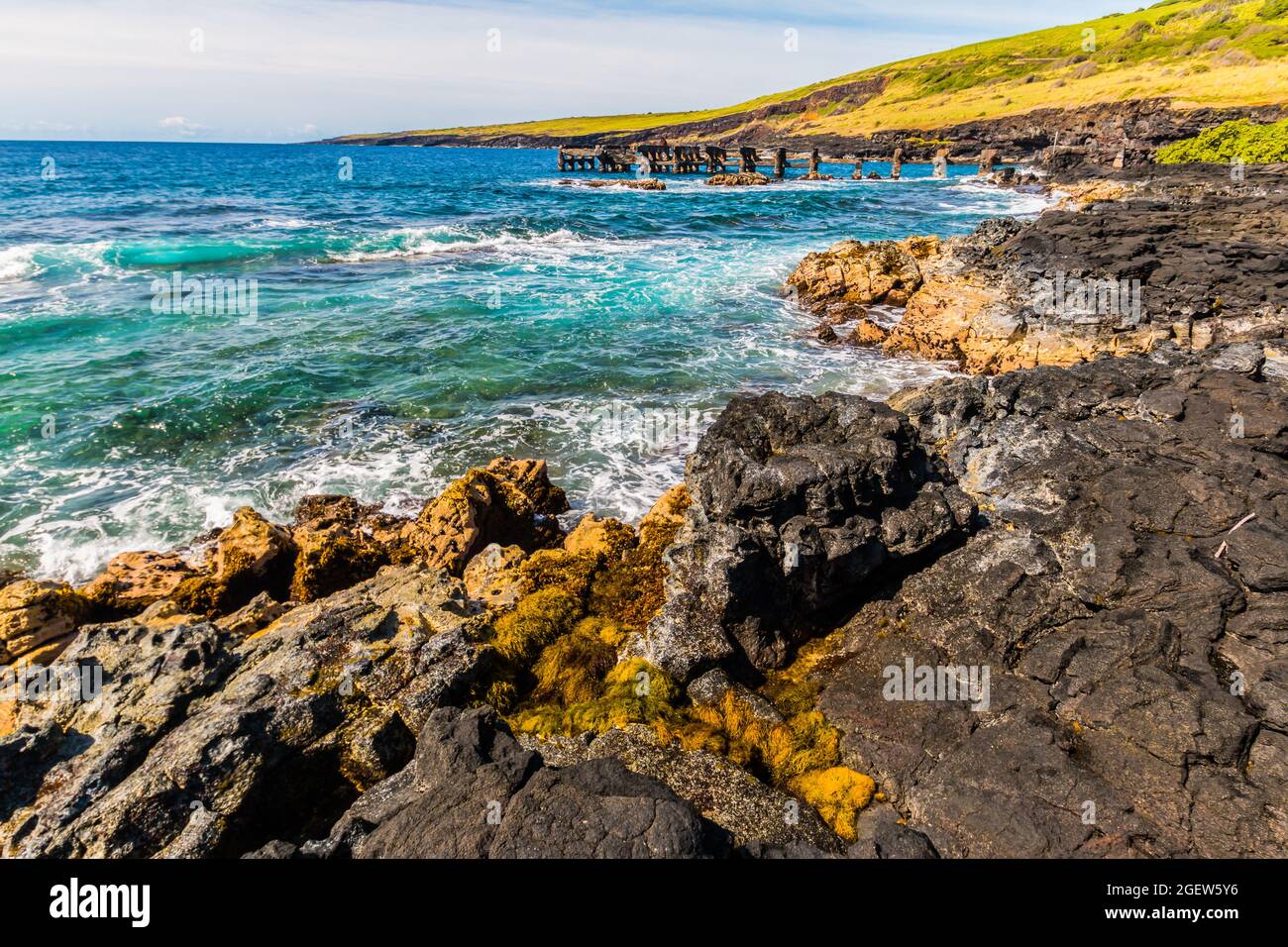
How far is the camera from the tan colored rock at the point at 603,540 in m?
8.97

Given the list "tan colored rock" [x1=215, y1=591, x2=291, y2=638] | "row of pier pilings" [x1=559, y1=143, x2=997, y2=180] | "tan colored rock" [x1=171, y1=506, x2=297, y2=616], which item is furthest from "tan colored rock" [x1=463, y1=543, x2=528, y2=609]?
"row of pier pilings" [x1=559, y1=143, x2=997, y2=180]

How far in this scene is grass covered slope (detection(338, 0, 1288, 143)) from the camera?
75500 millimetres

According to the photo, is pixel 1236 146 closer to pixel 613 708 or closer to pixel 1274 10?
pixel 613 708

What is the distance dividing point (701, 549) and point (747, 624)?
973 mm

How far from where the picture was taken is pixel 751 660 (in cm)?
713

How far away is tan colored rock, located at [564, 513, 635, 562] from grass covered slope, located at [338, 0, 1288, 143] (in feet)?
173

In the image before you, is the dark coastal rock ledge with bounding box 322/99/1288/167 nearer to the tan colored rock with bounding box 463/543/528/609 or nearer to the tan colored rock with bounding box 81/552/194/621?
the tan colored rock with bounding box 463/543/528/609

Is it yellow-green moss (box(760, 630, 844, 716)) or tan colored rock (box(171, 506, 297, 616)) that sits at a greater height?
tan colored rock (box(171, 506, 297, 616))

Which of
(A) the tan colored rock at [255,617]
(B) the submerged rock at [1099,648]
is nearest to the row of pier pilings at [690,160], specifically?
(B) the submerged rock at [1099,648]

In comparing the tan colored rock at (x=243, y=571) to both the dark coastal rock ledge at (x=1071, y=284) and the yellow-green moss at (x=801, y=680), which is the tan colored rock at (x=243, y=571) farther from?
the dark coastal rock ledge at (x=1071, y=284)

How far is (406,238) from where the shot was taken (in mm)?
38812

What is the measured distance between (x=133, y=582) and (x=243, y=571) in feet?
5.48

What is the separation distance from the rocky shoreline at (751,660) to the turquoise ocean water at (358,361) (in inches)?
112
